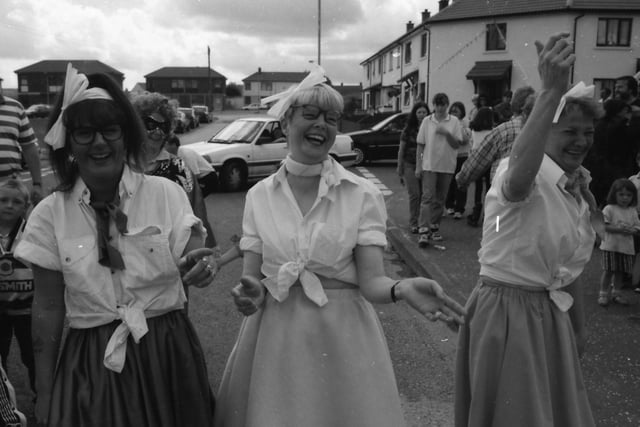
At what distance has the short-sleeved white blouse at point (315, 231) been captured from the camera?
96.3 inches

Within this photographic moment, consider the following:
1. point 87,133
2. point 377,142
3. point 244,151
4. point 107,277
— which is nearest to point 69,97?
point 87,133

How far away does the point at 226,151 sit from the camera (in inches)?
575

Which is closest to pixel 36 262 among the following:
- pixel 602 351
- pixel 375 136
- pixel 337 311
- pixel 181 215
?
pixel 181 215

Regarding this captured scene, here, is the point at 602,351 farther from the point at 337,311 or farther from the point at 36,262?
the point at 36,262

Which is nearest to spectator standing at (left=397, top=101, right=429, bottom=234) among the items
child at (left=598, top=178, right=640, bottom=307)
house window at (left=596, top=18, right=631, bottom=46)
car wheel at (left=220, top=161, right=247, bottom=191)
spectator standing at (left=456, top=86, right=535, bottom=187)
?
spectator standing at (left=456, top=86, right=535, bottom=187)

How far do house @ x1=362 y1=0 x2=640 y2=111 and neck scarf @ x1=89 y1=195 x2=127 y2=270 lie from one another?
114 ft

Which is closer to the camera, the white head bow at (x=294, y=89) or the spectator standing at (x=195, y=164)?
the white head bow at (x=294, y=89)

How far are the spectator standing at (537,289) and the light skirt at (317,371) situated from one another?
0.63m

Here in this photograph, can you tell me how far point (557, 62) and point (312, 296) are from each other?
1.31 m

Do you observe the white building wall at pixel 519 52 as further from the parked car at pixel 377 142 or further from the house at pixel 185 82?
the house at pixel 185 82

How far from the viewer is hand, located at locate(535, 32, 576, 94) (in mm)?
2367

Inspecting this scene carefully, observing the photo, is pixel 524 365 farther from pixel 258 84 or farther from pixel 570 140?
pixel 258 84

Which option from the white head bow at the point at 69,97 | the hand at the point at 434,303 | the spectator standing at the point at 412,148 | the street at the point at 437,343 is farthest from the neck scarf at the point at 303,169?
the spectator standing at the point at 412,148

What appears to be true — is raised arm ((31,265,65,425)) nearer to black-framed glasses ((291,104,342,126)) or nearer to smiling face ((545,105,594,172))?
black-framed glasses ((291,104,342,126))
